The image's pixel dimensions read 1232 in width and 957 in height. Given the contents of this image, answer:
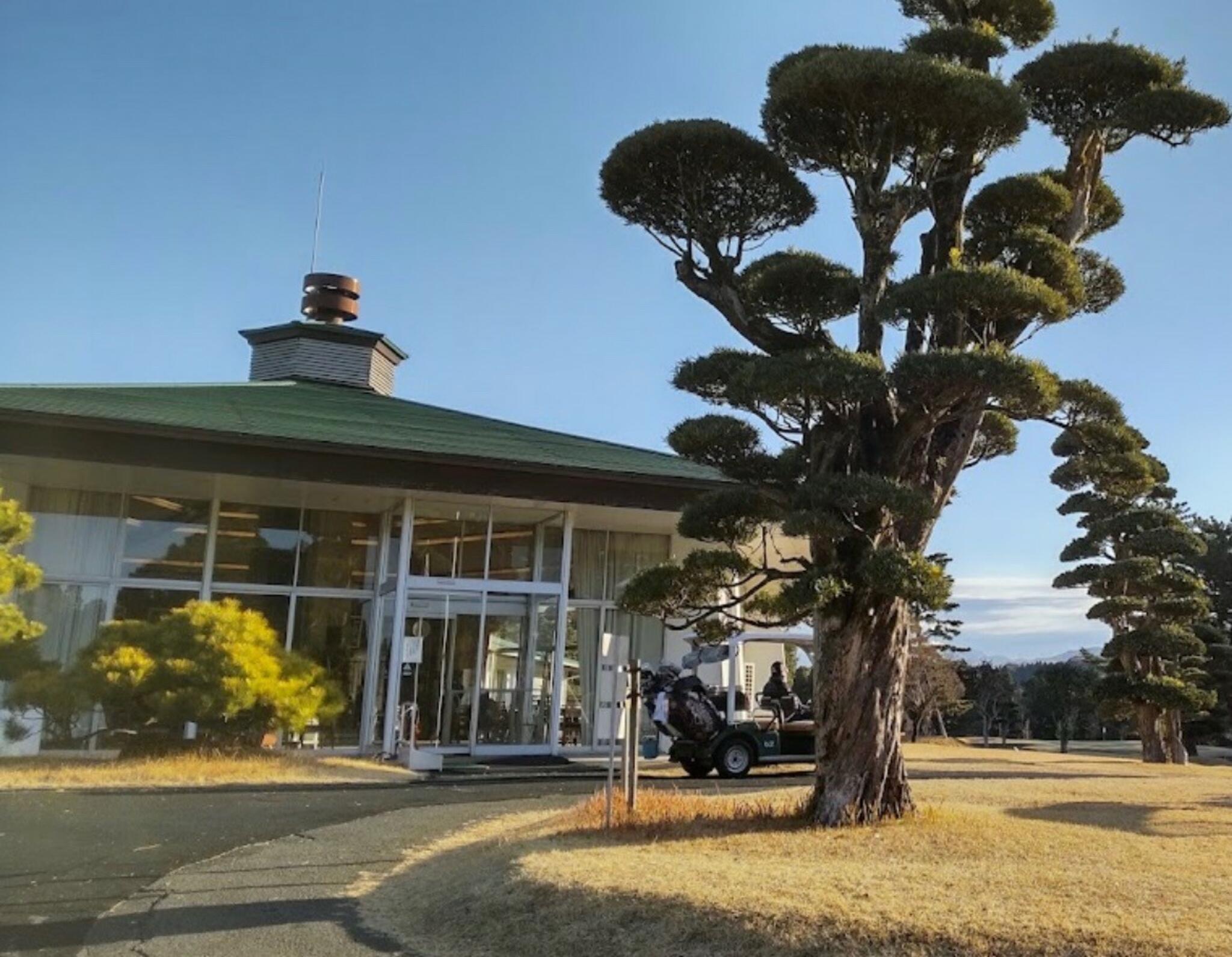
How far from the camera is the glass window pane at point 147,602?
15445mm

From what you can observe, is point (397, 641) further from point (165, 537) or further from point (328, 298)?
point (328, 298)

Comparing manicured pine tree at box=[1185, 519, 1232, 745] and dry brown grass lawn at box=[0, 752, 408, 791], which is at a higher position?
manicured pine tree at box=[1185, 519, 1232, 745]

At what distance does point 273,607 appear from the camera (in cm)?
1617

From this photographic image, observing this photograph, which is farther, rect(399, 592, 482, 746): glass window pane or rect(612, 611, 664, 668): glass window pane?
rect(612, 611, 664, 668): glass window pane

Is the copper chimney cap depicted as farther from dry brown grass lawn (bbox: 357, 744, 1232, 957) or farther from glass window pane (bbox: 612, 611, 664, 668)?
dry brown grass lawn (bbox: 357, 744, 1232, 957)

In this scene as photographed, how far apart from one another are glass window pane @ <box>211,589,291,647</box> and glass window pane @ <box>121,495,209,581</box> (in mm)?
787

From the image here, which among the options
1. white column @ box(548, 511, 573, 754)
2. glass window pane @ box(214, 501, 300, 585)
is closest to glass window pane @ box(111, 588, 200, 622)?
glass window pane @ box(214, 501, 300, 585)

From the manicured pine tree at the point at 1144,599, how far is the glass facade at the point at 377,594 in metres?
9.27

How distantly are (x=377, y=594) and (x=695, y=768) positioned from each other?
6351 mm

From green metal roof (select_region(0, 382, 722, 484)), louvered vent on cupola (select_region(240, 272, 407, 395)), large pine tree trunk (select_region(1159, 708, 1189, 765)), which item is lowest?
large pine tree trunk (select_region(1159, 708, 1189, 765))

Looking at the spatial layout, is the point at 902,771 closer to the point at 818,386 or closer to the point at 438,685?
the point at 818,386

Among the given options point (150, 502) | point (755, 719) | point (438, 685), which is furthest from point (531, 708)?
point (150, 502)

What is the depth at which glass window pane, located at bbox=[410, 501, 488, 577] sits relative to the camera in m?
16.4

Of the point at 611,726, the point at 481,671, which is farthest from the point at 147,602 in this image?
the point at 611,726
